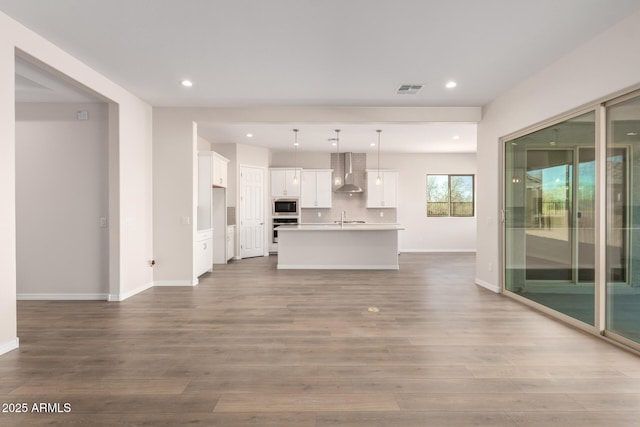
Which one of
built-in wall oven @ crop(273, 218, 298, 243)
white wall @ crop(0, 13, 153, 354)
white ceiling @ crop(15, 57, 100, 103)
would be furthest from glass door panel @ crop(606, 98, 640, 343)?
built-in wall oven @ crop(273, 218, 298, 243)

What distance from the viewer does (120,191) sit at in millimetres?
4363

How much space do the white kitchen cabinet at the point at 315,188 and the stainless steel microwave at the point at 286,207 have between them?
181mm

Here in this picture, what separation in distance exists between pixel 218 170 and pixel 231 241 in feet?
6.16

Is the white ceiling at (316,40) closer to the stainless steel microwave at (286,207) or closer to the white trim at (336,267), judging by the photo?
the white trim at (336,267)

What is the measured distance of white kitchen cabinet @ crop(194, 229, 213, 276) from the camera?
5.59 m

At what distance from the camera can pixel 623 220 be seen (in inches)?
114

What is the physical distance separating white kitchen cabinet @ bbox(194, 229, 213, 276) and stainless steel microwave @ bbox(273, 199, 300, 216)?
109 inches

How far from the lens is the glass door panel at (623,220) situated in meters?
2.76

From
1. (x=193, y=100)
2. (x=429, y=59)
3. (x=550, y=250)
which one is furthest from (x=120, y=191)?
(x=550, y=250)

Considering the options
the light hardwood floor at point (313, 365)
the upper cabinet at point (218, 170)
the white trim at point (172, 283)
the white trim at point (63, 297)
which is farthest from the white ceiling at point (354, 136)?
the light hardwood floor at point (313, 365)

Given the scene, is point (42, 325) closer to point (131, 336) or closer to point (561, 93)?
point (131, 336)

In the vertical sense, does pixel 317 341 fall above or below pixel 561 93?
below

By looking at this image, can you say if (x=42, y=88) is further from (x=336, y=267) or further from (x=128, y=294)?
(x=336, y=267)

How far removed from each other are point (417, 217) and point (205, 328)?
7.43m
